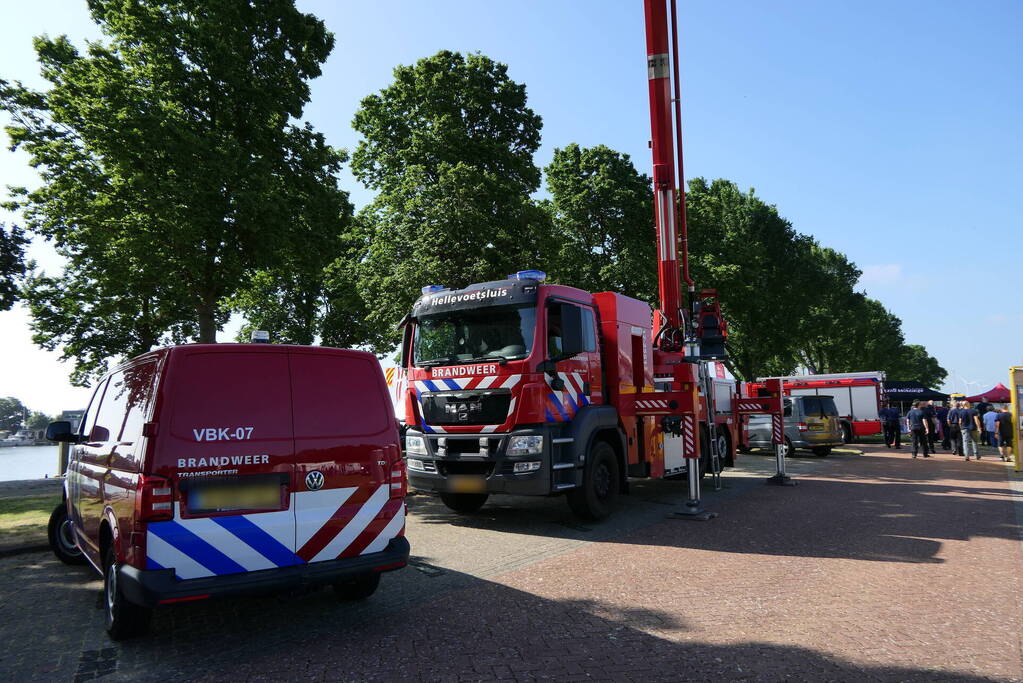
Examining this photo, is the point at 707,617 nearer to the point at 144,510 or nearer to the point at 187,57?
the point at 144,510

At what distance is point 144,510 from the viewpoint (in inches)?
154

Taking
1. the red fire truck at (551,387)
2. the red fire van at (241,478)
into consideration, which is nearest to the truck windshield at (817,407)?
the red fire truck at (551,387)

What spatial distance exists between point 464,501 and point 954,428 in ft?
65.3

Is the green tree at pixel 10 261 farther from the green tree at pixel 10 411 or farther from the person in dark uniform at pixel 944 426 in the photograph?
the green tree at pixel 10 411

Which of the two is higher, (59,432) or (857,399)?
(59,432)

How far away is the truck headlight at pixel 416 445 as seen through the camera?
29.0ft

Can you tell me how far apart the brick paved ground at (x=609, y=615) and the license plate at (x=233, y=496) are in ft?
2.20

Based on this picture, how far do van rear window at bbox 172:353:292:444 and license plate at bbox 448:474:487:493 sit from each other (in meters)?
4.14

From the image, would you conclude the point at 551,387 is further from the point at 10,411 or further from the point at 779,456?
the point at 10,411

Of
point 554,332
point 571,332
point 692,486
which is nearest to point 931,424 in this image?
point 692,486

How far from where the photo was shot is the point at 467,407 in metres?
8.47

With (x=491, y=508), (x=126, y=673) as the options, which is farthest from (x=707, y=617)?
(x=491, y=508)

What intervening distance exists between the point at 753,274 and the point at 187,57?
2367cm

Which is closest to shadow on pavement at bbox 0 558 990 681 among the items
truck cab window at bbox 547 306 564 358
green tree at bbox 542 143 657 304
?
truck cab window at bbox 547 306 564 358
